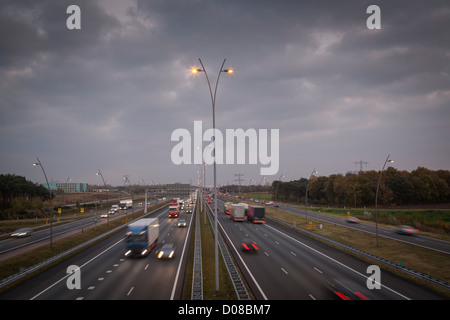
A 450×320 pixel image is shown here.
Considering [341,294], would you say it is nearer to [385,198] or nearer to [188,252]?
[188,252]

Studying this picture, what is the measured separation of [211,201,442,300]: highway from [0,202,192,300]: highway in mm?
7248

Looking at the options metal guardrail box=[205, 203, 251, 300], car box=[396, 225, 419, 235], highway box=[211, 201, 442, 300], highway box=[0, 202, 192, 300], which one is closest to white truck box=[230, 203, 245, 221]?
highway box=[211, 201, 442, 300]

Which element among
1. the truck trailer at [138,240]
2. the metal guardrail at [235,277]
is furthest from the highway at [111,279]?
the metal guardrail at [235,277]

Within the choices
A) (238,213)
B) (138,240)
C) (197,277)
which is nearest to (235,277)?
(197,277)

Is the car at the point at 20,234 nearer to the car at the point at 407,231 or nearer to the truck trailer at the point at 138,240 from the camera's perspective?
the truck trailer at the point at 138,240

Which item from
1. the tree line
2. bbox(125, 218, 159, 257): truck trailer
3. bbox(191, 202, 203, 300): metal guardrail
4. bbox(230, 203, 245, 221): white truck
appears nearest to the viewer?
bbox(191, 202, 203, 300): metal guardrail

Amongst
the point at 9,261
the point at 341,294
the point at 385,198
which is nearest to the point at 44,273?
the point at 9,261

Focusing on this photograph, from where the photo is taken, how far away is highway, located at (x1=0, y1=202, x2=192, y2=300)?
16969mm

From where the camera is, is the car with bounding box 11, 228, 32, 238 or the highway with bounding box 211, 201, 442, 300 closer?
the highway with bounding box 211, 201, 442, 300

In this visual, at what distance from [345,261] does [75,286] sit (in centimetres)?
2724

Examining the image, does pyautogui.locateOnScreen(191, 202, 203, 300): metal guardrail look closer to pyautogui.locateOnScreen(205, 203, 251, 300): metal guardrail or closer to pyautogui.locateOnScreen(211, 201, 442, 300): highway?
pyautogui.locateOnScreen(205, 203, 251, 300): metal guardrail

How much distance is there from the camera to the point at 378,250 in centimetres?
3014

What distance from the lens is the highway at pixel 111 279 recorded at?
1697cm

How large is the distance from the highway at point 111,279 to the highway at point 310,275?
725 centimetres
